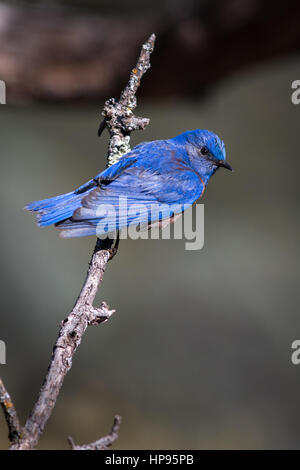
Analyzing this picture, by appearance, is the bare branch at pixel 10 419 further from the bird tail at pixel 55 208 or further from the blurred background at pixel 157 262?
the blurred background at pixel 157 262

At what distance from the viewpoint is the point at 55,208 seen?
2625 millimetres

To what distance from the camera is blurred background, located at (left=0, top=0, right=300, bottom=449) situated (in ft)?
18.1

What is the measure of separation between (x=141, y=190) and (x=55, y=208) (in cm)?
50

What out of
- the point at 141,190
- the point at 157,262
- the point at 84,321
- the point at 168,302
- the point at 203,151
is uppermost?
the point at 203,151

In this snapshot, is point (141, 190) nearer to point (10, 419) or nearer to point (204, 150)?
point (204, 150)

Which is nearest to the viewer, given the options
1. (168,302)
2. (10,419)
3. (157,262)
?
(10,419)

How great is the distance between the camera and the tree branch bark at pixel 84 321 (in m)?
1.88

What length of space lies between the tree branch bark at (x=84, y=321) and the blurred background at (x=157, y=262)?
2.52 meters

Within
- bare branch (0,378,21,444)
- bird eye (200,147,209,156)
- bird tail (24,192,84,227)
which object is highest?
bird eye (200,147,209,156)

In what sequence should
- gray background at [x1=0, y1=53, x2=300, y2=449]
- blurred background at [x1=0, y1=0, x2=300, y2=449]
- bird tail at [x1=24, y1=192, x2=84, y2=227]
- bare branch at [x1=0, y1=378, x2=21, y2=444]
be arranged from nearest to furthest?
bare branch at [x1=0, y1=378, x2=21, y2=444] < bird tail at [x1=24, y1=192, x2=84, y2=227] < blurred background at [x1=0, y1=0, x2=300, y2=449] < gray background at [x1=0, y1=53, x2=300, y2=449]

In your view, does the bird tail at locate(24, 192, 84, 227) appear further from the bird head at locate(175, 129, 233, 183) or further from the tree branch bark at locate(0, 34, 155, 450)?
the bird head at locate(175, 129, 233, 183)

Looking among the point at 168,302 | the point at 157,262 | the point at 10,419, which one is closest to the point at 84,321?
the point at 10,419

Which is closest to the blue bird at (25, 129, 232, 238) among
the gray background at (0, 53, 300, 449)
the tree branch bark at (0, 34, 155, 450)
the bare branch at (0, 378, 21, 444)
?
the tree branch bark at (0, 34, 155, 450)
